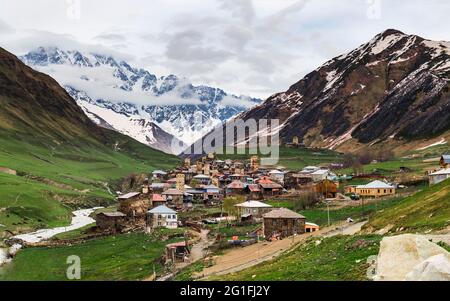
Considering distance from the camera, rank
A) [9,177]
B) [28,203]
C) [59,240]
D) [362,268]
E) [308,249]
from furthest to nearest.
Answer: [9,177], [28,203], [59,240], [308,249], [362,268]

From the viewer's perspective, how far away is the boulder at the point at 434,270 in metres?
23.0

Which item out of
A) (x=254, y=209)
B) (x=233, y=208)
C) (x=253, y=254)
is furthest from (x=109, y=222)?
(x=253, y=254)

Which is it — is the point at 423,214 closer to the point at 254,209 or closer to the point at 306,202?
the point at 306,202

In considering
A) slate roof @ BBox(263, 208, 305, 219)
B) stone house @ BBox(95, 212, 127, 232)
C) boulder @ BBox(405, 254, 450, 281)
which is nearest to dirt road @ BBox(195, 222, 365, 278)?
slate roof @ BBox(263, 208, 305, 219)

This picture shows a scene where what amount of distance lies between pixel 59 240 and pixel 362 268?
78.4 meters

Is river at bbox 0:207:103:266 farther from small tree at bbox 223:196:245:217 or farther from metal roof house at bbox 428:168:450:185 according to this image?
metal roof house at bbox 428:168:450:185

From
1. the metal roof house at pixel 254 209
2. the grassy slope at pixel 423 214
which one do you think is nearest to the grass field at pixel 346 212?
the metal roof house at pixel 254 209

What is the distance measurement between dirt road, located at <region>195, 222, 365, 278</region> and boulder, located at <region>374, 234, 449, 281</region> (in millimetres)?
30147

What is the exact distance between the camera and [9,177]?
573 feet

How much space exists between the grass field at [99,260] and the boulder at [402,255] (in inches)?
1635

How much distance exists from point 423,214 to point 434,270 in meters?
36.3
